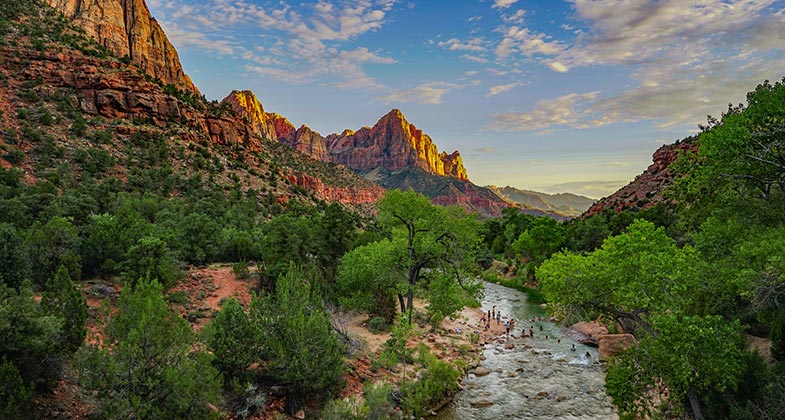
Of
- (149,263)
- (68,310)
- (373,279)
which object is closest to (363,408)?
(68,310)

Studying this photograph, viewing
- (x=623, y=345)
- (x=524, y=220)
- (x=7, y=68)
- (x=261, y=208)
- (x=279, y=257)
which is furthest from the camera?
(x=524, y=220)

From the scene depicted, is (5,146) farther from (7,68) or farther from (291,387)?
(291,387)

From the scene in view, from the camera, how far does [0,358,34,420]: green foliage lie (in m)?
9.03

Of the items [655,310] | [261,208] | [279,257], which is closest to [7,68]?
[261,208]

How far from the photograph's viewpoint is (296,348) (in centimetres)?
1490

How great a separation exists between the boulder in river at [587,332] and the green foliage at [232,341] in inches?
896

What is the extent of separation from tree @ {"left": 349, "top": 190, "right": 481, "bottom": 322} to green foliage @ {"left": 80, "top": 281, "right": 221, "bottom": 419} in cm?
1517

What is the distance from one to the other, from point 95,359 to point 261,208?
46256mm

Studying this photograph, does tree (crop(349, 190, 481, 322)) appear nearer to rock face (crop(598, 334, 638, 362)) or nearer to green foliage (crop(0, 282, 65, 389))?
rock face (crop(598, 334, 638, 362))

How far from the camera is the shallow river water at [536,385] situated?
17672 millimetres

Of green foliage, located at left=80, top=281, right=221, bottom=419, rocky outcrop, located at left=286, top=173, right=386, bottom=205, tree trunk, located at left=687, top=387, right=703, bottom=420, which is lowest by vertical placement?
tree trunk, located at left=687, top=387, right=703, bottom=420

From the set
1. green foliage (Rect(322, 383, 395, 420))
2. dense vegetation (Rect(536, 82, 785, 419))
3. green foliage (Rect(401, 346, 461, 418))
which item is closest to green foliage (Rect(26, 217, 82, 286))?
green foliage (Rect(322, 383, 395, 420))

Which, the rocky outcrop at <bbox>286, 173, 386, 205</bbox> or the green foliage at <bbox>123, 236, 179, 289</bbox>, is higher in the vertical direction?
the rocky outcrop at <bbox>286, 173, 386, 205</bbox>

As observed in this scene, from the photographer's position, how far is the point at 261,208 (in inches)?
2185
